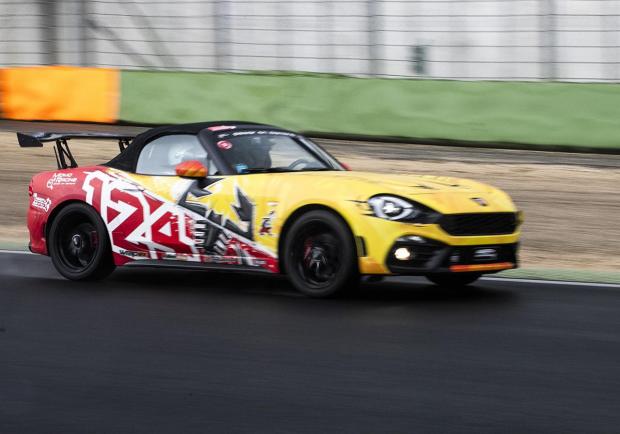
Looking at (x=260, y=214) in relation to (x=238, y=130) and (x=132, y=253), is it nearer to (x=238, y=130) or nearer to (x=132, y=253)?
(x=238, y=130)

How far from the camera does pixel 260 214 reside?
884 centimetres

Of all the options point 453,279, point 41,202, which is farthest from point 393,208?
point 41,202

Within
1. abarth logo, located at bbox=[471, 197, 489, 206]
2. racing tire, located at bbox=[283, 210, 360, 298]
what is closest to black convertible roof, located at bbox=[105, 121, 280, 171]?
racing tire, located at bbox=[283, 210, 360, 298]

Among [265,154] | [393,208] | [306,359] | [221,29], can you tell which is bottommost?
[306,359]

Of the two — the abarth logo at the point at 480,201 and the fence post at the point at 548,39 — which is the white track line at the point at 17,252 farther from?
the fence post at the point at 548,39

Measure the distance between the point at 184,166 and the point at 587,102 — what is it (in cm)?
876

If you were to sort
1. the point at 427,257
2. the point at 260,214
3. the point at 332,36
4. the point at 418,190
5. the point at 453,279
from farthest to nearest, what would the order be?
the point at 332,36
the point at 453,279
the point at 260,214
the point at 418,190
the point at 427,257

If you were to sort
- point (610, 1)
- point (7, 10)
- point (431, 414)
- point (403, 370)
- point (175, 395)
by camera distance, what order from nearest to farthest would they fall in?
point (431, 414) → point (175, 395) → point (403, 370) → point (610, 1) → point (7, 10)

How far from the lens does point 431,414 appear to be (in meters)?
5.50

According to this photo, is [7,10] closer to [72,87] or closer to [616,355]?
[72,87]

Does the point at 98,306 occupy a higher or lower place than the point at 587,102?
lower

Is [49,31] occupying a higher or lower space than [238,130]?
higher

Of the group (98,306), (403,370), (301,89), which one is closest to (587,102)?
(301,89)

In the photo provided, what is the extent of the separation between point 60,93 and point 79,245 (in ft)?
33.3
